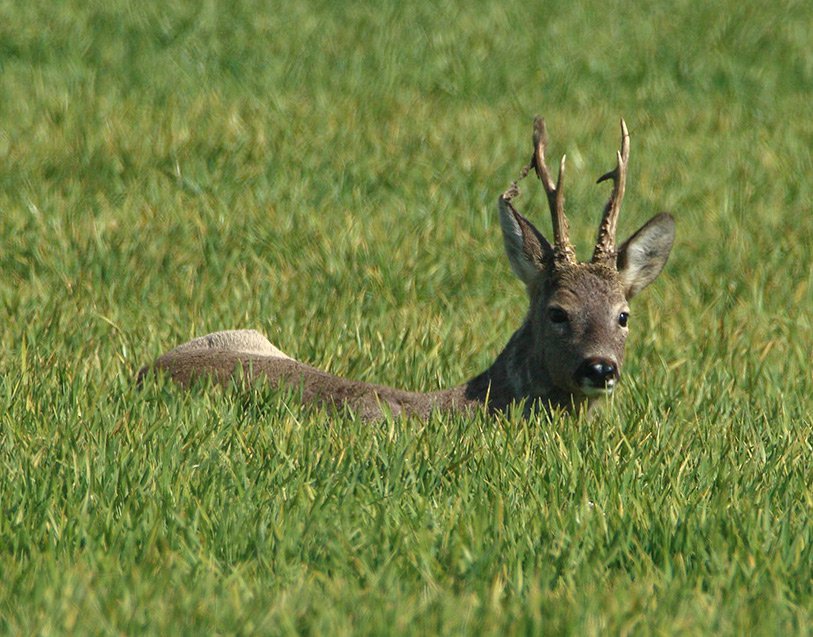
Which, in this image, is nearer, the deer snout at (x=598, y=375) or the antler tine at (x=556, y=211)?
the deer snout at (x=598, y=375)

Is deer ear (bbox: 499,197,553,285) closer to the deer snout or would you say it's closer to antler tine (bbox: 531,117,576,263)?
antler tine (bbox: 531,117,576,263)

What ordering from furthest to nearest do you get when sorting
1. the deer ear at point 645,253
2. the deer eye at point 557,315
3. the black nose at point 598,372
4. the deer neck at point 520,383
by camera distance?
the deer ear at point 645,253 → the deer neck at point 520,383 → the deer eye at point 557,315 → the black nose at point 598,372

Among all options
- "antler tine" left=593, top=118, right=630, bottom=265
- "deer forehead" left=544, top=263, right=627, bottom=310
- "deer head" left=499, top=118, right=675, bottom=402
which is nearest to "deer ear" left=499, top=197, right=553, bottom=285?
"deer head" left=499, top=118, right=675, bottom=402

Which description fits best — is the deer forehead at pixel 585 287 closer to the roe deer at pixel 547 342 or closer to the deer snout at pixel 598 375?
the roe deer at pixel 547 342

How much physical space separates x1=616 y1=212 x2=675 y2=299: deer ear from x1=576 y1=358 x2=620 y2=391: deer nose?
2.30ft

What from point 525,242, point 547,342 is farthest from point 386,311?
point 547,342

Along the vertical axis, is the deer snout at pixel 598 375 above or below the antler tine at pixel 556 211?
below

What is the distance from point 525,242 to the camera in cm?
701

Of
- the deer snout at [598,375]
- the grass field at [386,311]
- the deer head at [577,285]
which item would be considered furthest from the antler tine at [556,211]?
the grass field at [386,311]

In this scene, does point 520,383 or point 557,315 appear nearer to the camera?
point 557,315

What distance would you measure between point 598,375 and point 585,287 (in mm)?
529

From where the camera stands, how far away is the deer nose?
20.9 feet

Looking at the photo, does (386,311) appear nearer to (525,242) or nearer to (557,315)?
(525,242)

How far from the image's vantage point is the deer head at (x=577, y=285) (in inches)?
258
